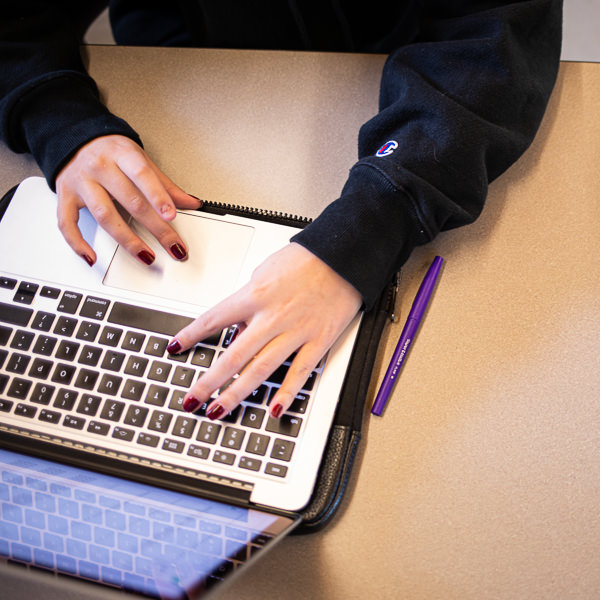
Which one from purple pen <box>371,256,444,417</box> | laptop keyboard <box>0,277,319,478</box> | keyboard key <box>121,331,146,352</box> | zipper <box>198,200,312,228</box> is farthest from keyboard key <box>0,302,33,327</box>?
purple pen <box>371,256,444,417</box>

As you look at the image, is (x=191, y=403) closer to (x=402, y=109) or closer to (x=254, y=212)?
(x=254, y=212)

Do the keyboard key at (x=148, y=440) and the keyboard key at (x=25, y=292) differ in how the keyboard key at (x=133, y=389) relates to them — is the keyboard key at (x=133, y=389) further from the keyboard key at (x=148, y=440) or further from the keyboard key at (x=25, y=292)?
the keyboard key at (x=25, y=292)

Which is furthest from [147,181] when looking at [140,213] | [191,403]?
[191,403]

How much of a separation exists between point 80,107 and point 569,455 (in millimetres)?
639

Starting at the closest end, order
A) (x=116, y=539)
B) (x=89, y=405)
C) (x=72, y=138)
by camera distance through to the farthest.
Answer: (x=116, y=539) → (x=89, y=405) → (x=72, y=138)

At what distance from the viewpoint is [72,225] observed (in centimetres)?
57

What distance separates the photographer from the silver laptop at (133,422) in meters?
0.39

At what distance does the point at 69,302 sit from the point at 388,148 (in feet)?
1.19

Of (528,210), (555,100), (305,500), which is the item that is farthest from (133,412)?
(555,100)

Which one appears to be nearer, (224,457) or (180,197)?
(224,457)

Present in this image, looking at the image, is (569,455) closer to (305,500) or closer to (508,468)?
(508,468)

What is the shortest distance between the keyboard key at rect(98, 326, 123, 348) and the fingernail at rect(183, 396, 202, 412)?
0.09 m

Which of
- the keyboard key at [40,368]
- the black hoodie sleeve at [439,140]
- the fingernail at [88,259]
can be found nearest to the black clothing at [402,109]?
the black hoodie sleeve at [439,140]

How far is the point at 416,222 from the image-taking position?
0.53 metres
